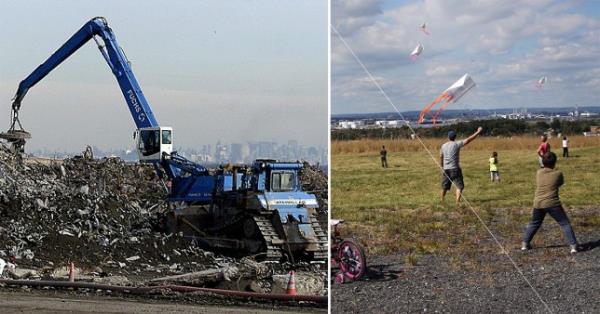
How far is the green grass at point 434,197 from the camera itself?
4.63m

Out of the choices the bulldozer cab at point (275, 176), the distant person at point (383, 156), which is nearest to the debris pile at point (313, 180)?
the bulldozer cab at point (275, 176)

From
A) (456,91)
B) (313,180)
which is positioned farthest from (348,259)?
(313,180)

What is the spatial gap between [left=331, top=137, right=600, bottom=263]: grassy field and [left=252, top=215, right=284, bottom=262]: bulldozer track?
32.2ft

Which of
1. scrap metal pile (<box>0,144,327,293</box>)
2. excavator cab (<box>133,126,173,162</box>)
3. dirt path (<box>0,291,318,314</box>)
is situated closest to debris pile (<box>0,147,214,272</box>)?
scrap metal pile (<box>0,144,327,293</box>)

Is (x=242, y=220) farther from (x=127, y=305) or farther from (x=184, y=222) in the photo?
(x=127, y=305)

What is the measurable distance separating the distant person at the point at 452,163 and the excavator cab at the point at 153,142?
12.2m

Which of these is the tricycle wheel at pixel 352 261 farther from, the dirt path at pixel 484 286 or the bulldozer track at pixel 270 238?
the bulldozer track at pixel 270 238

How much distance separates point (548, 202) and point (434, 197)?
24.7 inches

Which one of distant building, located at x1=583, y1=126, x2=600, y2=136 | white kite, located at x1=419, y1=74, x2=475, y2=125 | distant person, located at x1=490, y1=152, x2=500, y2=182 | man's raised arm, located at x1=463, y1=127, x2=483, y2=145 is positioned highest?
white kite, located at x1=419, y1=74, x2=475, y2=125

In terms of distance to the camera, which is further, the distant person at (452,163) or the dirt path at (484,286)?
the distant person at (452,163)

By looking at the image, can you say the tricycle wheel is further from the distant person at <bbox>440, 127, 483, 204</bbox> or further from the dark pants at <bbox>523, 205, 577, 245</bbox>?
the dark pants at <bbox>523, 205, 577, 245</bbox>

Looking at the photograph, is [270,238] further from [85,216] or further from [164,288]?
[85,216]

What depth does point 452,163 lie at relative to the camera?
186 inches

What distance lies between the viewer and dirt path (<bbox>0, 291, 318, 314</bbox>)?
9375 millimetres
